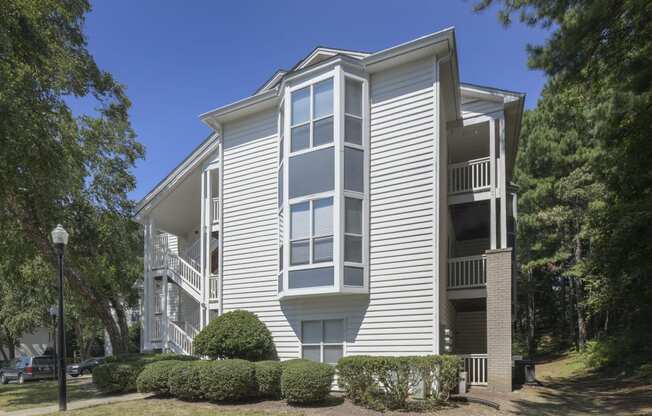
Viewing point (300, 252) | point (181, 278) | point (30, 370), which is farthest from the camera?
point (30, 370)

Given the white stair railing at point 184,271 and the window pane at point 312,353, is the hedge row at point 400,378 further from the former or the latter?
the white stair railing at point 184,271

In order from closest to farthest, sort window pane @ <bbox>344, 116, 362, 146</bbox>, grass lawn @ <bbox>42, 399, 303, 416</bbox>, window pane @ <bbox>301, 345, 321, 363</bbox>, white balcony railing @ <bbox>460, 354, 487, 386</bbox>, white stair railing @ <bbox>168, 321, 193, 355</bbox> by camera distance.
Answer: grass lawn @ <bbox>42, 399, 303, 416</bbox> → white balcony railing @ <bbox>460, 354, 487, 386</bbox> → window pane @ <bbox>344, 116, 362, 146</bbox> → window pane @ <bbox>301, 345, 321, 363</bbox> → white stair railing @ <bbox>168, 321, 193, 355</bbox>

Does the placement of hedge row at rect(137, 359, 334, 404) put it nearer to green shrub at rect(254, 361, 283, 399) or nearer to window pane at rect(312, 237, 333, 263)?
green shrub at rect(254, 361, 283, 399)

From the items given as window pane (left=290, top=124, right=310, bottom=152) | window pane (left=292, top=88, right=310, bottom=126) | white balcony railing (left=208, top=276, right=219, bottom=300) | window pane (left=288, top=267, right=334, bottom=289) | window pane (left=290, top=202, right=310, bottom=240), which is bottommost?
white balcony railing (left=208, top=276, right=219, bottom=300)

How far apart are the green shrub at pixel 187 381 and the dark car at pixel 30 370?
20.6m

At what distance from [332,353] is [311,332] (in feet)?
2.90

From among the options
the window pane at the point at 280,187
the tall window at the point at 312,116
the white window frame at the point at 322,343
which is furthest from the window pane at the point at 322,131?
the white window frame at the point at 322,343

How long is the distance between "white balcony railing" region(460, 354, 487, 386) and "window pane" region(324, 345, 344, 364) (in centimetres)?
334

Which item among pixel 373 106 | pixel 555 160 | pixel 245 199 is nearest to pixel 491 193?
pixel 373 106

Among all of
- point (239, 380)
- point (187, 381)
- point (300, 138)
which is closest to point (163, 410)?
point (187, 381)

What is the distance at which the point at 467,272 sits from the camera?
1478 centimetres

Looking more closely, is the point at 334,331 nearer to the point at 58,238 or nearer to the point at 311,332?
the point at 311,332

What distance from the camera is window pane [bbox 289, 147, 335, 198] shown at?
13.8 m

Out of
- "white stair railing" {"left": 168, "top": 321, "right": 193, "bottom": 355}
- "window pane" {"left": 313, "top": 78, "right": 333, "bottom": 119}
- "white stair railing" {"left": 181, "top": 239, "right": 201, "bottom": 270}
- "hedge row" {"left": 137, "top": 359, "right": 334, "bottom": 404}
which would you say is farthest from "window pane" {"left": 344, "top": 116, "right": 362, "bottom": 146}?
"white stair railing" {"left": 168, "top": 321, "right": 193, "bottom": 355}
